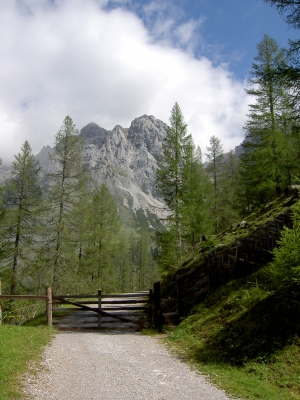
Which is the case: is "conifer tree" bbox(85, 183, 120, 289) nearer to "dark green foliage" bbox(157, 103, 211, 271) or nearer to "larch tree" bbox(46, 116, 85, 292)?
"larch tree" bbox(46, 116, 85, 292)

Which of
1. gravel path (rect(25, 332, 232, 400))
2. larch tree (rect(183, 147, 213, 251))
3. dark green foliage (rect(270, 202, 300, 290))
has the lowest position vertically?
gravel path (rect(25, 332, 232, 400))

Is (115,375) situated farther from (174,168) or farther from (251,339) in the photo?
(174,168)

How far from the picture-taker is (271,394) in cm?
574

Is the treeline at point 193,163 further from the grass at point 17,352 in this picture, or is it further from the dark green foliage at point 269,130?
the grass at point 17,352

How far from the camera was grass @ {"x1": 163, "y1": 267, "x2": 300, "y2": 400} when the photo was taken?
20.4ft

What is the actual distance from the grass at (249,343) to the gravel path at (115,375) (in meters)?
0.55

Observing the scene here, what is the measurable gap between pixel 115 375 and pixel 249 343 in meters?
3.52

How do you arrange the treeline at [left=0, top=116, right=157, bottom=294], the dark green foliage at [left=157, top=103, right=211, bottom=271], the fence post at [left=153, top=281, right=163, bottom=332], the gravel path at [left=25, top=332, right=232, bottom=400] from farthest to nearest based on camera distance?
the treeline at [left=0, top=116, right=157, bottom=294]
the dark green foliage at [left=157, top=103, right=211, bottom=271]
the fence post at [left=153, top=281, right=163, bottom=332]
the gravel path at [left=25, top=332, right=232, bottom=400]

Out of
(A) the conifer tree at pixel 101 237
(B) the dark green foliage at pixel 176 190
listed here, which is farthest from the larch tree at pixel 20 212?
(B) the dark green foliage at pixel 176 190

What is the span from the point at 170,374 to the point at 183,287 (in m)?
7.51

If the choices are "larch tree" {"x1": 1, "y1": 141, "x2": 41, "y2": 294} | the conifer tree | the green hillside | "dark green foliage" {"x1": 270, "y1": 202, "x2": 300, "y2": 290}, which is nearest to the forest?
"larch tree" {"x1": 1, "y1": 141, "x2": 41, "y2": 294}

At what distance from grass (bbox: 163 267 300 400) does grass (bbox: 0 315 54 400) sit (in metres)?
4.11

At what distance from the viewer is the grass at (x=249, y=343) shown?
20.4ft

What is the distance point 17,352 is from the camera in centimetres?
835
